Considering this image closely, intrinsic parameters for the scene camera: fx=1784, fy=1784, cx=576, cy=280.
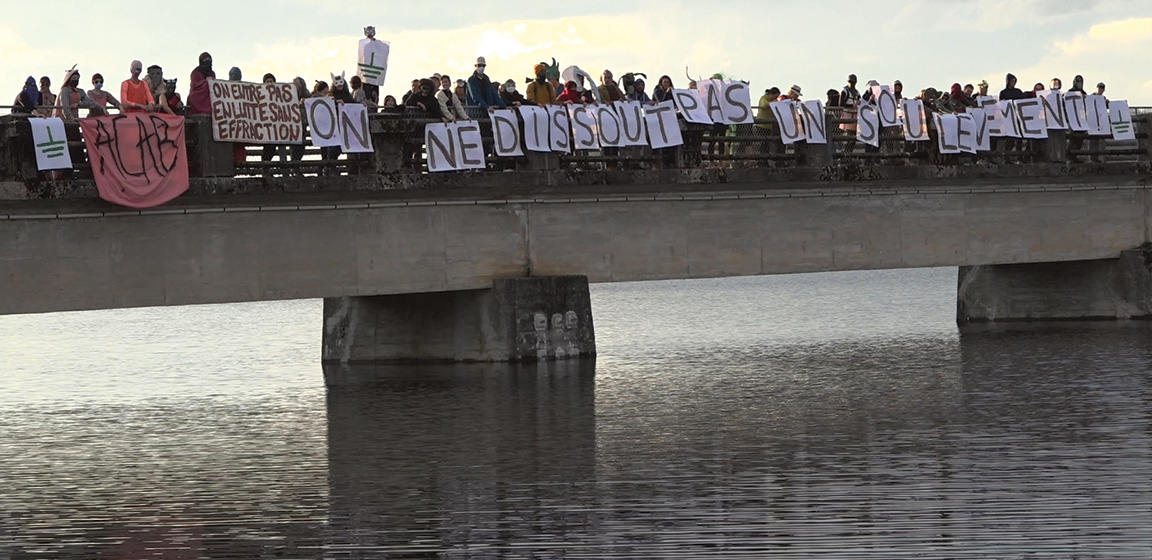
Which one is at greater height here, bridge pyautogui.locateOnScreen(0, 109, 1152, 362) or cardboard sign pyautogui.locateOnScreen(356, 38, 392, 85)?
cardboard sign pyautogui.locateOnScreen(356, 38, 392, 85)

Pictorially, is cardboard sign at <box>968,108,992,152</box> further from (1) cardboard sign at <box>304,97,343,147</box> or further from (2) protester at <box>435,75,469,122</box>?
(1) cardboard sign at <box>304,97,343,147</box>

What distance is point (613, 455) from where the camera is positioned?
742 inches

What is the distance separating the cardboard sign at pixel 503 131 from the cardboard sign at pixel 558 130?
633mm

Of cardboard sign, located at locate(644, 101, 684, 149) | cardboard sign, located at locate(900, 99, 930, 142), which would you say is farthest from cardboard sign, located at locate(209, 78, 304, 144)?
cardboard sign, located at locate(900, 99, 930, 142)

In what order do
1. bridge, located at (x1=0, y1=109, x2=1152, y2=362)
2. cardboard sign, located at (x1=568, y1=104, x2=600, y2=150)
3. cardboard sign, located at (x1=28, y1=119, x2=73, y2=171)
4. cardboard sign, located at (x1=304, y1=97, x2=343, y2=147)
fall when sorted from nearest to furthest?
cardboard sign, located at (x1=28, y1=119, x2=73, y2=171)
bridge, located at (x1=0, y1=109, x2=1152, y2=362)
cardboard sign, located at (x1=304, y1=97, x2=343, y2=147)
cardboard sign, located at (x1=568, y1=104, x2=600, y2=150)

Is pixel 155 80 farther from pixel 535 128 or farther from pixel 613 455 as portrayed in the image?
pixel 613 455

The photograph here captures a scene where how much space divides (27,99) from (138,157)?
5.92 ft

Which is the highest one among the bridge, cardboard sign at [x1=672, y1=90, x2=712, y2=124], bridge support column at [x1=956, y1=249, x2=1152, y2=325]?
cardboard sign at [x1=672, y1=90, x2=712, y2=124]

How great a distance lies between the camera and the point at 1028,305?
38.2m

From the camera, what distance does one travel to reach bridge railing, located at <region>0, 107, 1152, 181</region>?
1033 inches

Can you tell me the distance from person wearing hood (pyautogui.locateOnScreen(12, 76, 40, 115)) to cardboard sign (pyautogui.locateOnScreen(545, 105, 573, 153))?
329 inches

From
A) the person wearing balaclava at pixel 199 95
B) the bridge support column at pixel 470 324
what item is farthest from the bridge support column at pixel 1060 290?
the person wearing balaclava at pixel 199 95

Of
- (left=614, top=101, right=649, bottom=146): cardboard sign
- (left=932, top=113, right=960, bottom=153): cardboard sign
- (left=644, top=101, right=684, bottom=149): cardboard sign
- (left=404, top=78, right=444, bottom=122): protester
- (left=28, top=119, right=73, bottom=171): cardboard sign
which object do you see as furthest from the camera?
(left=932, top=113, right=960, bottom=153): cardboard sign

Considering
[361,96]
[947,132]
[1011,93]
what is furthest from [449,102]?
[1011,93]
